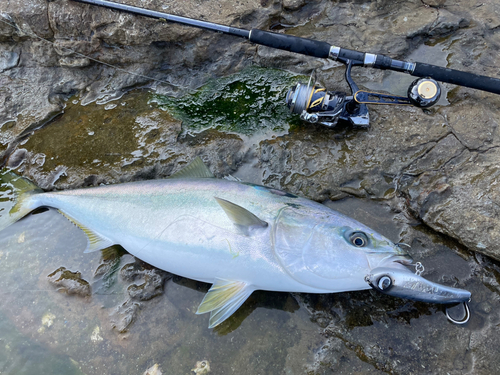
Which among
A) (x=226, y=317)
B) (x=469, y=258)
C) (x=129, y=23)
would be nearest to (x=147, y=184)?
(x=226, y=317)

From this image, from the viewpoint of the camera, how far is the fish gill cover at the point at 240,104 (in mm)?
3061

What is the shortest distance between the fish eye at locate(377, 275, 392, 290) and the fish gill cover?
171cm

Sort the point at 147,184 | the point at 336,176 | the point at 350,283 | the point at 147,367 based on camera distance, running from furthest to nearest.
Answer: the point at 336,176
the point at 147,184
the point at 147,367
the point at 350,283

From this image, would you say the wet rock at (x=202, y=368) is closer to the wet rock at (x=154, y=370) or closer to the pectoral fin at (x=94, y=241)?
the wet rock at (x=154, y=370)

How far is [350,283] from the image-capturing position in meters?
1.94

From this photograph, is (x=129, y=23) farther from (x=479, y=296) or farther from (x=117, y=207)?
(x=479, y=296)

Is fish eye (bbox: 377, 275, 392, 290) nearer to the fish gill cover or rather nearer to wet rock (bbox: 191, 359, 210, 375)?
wet rock (bbox: 191, 359, 210, 375)

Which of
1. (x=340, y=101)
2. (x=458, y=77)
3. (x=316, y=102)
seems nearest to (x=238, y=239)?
(x=316, y=102)

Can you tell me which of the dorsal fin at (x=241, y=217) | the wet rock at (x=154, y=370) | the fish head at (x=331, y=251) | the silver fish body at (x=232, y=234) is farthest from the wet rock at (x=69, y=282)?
the fish head at (x=331, y=251)

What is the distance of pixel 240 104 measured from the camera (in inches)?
127

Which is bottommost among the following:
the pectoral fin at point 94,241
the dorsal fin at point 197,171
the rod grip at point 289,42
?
the pectoral fin at point 94,241

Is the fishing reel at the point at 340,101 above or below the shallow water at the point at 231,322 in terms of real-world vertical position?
above

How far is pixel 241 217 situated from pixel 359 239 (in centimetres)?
80

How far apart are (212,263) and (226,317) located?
0.38 m
